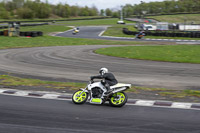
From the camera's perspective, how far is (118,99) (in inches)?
354

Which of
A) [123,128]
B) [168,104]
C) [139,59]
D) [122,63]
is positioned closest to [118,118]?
[123,128]

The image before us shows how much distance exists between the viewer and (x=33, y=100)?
9641mm

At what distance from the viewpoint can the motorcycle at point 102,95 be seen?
8.94 metres

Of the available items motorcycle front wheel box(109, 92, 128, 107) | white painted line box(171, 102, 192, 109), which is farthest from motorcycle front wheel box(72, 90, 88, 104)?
white painted line box(171, 102, 192, 109)

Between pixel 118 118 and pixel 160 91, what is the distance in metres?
3.92

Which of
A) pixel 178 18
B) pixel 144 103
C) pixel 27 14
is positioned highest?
pixel 27 14

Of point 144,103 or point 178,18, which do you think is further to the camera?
point 178,18

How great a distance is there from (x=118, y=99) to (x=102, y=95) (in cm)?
53

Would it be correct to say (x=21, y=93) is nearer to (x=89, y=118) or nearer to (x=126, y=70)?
(x=89, y=118)

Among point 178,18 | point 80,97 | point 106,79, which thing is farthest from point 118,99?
point 178,18

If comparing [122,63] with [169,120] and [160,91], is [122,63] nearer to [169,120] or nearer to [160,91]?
[160,91]

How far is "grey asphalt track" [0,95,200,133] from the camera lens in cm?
683

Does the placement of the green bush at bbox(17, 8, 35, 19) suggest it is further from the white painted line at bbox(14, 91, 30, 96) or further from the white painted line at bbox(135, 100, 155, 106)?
the white painted line at bbox(135, 100, 155, 106)

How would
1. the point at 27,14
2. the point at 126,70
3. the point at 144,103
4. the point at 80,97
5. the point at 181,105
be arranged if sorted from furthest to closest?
the point at 27,14, the point at 126,70, the point at 80,97, the point at 144,103, the point at 181,105
